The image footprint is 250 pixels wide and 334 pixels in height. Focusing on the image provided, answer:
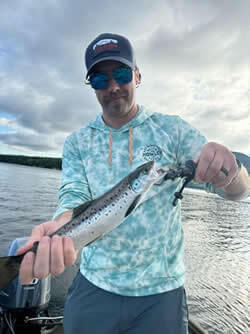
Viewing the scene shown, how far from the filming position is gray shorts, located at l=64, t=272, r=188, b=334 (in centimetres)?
245

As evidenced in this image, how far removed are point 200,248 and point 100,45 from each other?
13.7m

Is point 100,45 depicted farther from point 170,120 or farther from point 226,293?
point 226,293

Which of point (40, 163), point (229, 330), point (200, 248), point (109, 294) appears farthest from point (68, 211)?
point (40, 163)

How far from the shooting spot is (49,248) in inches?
82.5

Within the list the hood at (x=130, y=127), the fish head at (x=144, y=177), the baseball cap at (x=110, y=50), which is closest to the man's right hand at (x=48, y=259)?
the fish head at (x=144, y=177)

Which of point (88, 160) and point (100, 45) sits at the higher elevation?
point (100, 45)

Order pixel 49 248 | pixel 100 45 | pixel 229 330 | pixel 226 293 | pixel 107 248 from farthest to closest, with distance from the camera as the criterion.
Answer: pixel 226 293
pixel 229 330
pixel 100 45
pixel 107 248
pixel 49 248

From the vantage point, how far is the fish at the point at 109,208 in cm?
252

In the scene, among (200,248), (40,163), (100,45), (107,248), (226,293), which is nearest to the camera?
(107,248)

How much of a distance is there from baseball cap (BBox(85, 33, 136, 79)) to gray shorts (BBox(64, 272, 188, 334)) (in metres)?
2.69

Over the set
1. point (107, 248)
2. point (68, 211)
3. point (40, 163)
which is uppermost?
point (40, 163)

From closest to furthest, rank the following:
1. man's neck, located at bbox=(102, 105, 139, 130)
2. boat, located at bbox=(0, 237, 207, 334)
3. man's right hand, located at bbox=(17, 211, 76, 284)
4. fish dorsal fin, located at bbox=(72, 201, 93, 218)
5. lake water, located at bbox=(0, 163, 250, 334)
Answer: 1. man's right hand, located at bbox=(17, 211, 76, 284)
2. fish dorsal fin, located at bbox=(72, 201, 93, 218)
3. man's neck, located at bbox=(102, 105, 139, 130)
4. boat, located at bbox=(0, 237, 207, 334)
5. lake water, located at bbox=(0, 163, 250, 334)

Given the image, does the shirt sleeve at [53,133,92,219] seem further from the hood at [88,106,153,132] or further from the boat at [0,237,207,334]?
the boat at [0,237,207,334]

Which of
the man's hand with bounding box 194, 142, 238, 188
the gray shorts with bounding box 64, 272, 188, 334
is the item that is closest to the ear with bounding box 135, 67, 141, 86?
the man's hand with bounding box 194, 142, 238, 188
